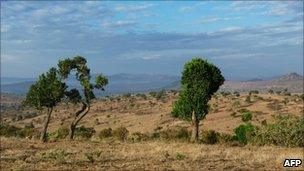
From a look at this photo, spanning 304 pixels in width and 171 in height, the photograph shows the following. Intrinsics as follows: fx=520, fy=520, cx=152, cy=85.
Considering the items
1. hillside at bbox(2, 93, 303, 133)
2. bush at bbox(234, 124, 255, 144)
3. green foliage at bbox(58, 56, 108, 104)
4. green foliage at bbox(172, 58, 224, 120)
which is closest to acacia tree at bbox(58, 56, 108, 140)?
green foliage at bbox(58, 56, 108, 104)

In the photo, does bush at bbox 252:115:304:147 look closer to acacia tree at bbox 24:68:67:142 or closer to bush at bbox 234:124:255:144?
bush at bbox 234:124:255:144

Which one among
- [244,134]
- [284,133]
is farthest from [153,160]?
[244,134]

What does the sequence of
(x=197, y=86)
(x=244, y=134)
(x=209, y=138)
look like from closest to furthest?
(x=197, y=86) < (x=209, y=138) < (x=244, y=134)

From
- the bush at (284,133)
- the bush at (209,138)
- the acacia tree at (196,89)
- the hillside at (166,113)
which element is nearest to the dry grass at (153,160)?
the bush at (284,133)

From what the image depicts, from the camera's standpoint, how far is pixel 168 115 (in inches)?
3605

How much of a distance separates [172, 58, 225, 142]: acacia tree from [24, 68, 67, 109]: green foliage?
440 inches

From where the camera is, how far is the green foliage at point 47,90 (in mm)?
48469

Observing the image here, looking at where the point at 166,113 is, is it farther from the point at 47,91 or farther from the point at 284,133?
the point at 284,133

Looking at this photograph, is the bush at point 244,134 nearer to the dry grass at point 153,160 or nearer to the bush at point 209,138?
the bush at point 209,138

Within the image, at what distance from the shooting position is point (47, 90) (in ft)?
160

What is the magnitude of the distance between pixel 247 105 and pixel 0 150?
62612 millimetres

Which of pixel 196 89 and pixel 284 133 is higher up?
pixel 196 89

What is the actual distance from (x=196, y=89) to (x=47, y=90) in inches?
550

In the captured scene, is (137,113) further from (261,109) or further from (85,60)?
(85,60)
